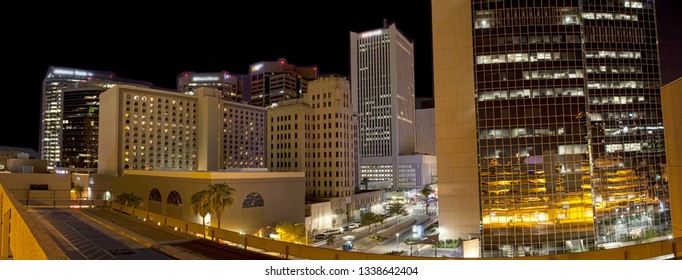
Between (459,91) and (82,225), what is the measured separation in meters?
43.5

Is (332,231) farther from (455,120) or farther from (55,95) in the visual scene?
(55,95)

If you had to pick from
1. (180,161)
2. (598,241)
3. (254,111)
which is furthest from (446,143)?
(254,111)

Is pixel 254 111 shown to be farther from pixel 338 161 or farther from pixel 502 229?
pixel 502 229

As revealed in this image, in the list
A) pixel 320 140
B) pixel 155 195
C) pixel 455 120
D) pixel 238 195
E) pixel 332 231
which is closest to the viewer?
pixel 455 120

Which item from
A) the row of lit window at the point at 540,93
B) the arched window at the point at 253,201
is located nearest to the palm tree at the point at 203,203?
the arched window at the point at 253,201

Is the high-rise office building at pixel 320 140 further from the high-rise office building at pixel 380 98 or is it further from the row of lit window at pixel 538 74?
the high-rise office building at pixel 380 98

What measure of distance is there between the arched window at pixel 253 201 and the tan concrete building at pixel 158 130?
3556 centimetres

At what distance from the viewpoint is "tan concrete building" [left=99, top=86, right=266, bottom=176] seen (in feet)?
318

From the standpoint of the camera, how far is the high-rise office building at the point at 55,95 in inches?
6988

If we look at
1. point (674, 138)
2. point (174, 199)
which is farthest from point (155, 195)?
point (674, 138)

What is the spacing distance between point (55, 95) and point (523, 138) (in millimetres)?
193942

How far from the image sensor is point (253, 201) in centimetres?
5969

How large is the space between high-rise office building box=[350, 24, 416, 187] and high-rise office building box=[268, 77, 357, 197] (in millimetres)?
67721

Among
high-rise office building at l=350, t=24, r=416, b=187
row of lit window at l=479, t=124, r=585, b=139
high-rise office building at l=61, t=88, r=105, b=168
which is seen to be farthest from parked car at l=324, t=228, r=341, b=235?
high-rise office building at l=61, t=88, r=105, b=168
